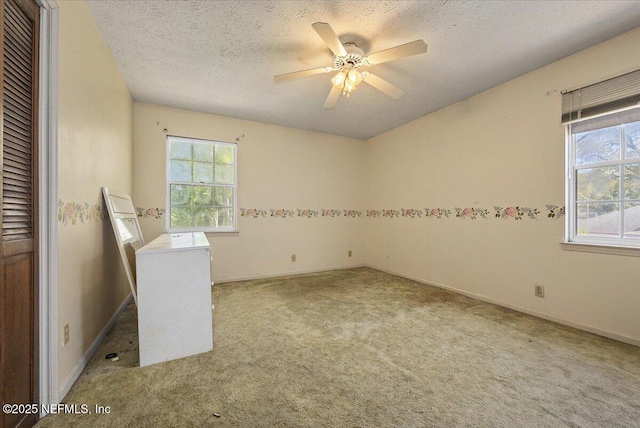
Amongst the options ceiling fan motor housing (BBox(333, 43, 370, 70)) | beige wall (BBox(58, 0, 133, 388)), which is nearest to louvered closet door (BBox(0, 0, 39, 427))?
beige wall (BBox(58, 0, 133, 388))

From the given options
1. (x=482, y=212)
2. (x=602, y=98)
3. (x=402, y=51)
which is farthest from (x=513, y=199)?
(x=402, y=51)

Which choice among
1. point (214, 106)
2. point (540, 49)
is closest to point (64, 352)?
point (214, 106)

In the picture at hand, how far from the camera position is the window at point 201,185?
3.48m

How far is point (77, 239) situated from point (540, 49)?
3768 millimetres

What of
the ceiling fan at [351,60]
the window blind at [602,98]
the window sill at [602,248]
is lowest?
the window sill at [602,248]

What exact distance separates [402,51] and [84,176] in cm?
232

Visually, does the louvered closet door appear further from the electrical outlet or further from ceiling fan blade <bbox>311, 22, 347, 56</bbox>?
ceiling fan blade <bbox>311, 22, 347, 56</bbox>

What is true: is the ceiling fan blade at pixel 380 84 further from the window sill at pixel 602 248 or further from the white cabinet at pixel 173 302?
the window sill at pixel 602 248

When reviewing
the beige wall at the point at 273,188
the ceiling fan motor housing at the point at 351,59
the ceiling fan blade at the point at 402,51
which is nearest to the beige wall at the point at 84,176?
the beige wall at the point at 273,188

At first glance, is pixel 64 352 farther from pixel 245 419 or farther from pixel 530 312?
pixel 530 312

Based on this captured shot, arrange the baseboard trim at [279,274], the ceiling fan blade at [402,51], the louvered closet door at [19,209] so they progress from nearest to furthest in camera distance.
Answer: 1. the louvered closet door at [19,209]
2. the ceiling fan blade at [402,51]
3. the baseboard trim at [279,274]

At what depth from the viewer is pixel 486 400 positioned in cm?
138

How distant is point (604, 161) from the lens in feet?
7.13

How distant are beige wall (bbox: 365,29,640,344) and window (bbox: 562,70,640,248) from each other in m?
0.10
